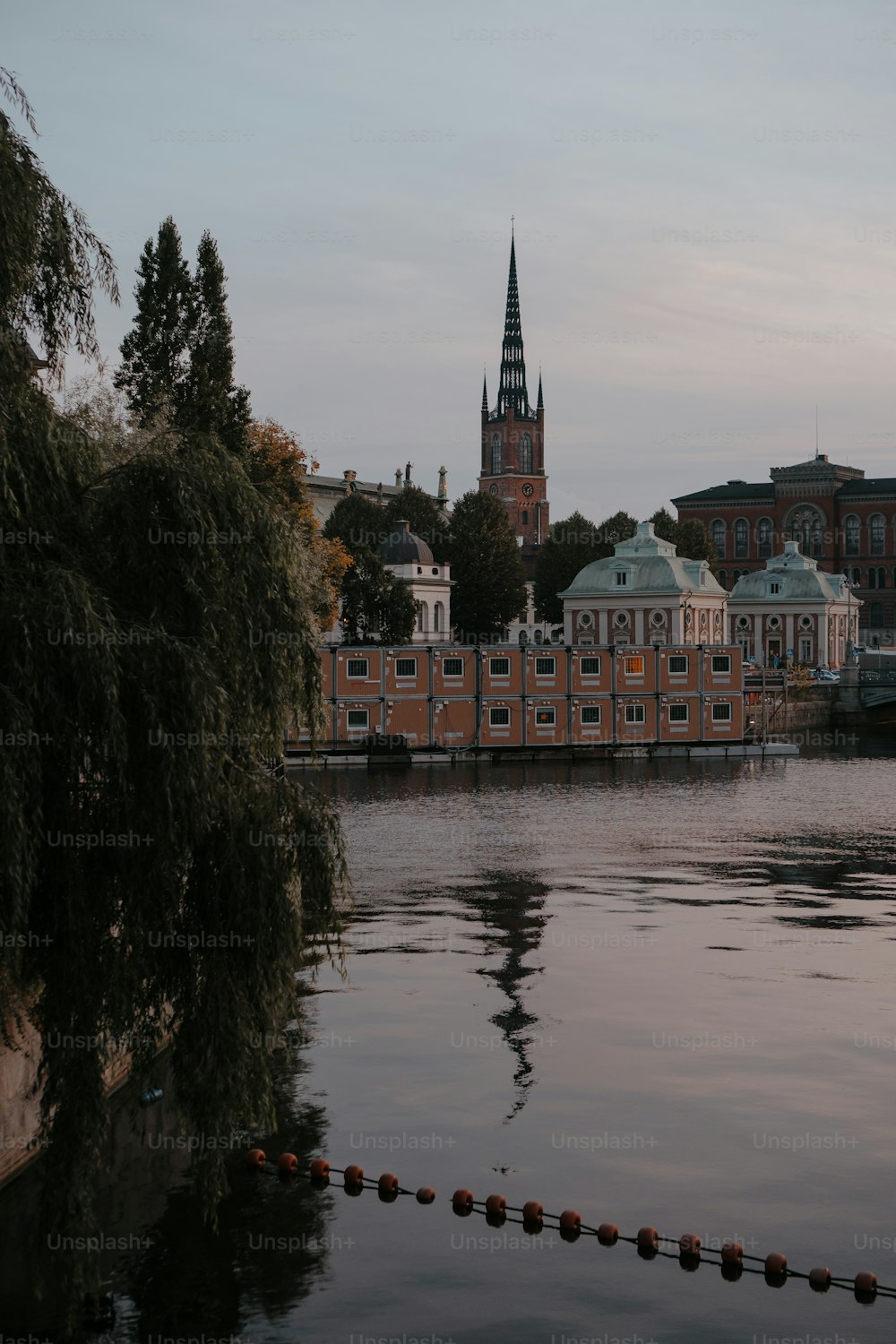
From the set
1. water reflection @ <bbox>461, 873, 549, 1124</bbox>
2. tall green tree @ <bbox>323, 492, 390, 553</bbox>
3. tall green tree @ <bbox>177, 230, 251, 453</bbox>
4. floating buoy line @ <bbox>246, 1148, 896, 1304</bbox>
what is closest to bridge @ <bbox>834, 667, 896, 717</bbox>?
A: tall green tree @ <bbox>323, 492, 390, 553</bbox>

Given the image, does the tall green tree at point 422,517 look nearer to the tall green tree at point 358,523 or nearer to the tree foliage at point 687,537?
the tall green tree at point 358,523

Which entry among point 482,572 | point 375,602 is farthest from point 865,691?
point 375,602

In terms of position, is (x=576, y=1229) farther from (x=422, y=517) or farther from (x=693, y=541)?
(x=693, y=541)

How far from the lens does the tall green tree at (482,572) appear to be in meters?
158

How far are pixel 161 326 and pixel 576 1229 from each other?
204ft

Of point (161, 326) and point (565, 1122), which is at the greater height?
point (161, 326)

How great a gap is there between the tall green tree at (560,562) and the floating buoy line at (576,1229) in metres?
145

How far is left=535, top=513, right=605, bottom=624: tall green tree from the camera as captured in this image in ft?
549

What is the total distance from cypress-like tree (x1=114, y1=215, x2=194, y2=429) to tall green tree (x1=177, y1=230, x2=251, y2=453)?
0.32 m

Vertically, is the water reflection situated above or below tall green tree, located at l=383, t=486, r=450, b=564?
below

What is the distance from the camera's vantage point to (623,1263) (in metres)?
20.3

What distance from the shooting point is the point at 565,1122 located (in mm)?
25266

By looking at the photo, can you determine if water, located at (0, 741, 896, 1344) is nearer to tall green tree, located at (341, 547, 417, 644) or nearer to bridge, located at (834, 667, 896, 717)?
tall green tree, located at (341, 547, 417, 644)

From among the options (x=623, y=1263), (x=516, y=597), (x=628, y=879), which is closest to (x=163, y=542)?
(x=623, y=1263)
